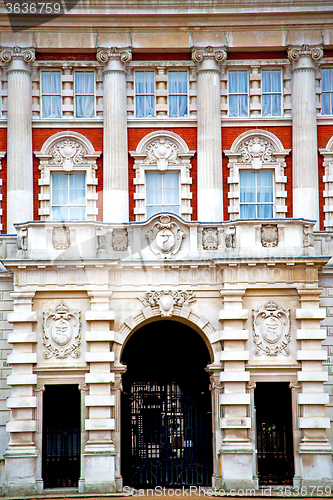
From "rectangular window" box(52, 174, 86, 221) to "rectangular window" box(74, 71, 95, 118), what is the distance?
245cm

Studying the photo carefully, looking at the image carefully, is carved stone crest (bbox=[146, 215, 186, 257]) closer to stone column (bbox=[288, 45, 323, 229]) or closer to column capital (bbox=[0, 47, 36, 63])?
stone column (bbox=[288, 45, 323, 229])

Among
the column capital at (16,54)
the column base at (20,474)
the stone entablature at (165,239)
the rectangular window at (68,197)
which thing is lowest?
the column base at (20,474)

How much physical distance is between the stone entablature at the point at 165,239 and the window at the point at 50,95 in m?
6.82

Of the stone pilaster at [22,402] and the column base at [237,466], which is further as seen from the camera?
the column base at [237,466]

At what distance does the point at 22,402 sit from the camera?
78.8 feet

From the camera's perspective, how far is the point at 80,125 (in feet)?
98.6

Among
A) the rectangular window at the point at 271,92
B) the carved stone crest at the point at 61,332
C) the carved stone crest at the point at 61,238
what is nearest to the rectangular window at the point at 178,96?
the rectangular window at the point at 271,92

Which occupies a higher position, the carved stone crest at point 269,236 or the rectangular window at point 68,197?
the rectangular window at point 68,197

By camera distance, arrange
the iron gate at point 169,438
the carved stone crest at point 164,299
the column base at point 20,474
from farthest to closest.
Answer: the iron gate at point 169,438
the carved stone crest at point 164,299
the column base at point 20,474

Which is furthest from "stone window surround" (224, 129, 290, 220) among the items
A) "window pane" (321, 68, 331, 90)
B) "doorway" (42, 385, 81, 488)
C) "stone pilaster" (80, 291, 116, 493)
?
"doorway" (42, 385, 81, 488)

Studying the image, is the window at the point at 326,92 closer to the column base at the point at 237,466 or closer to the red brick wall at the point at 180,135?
the red brick wall at the point at 180,135

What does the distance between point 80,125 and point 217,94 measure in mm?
5460

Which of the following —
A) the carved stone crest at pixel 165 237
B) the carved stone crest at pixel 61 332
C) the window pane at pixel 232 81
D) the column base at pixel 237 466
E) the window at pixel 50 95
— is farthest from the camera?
the window pane at pixel 232 81

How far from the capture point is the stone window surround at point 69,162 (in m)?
29.7
